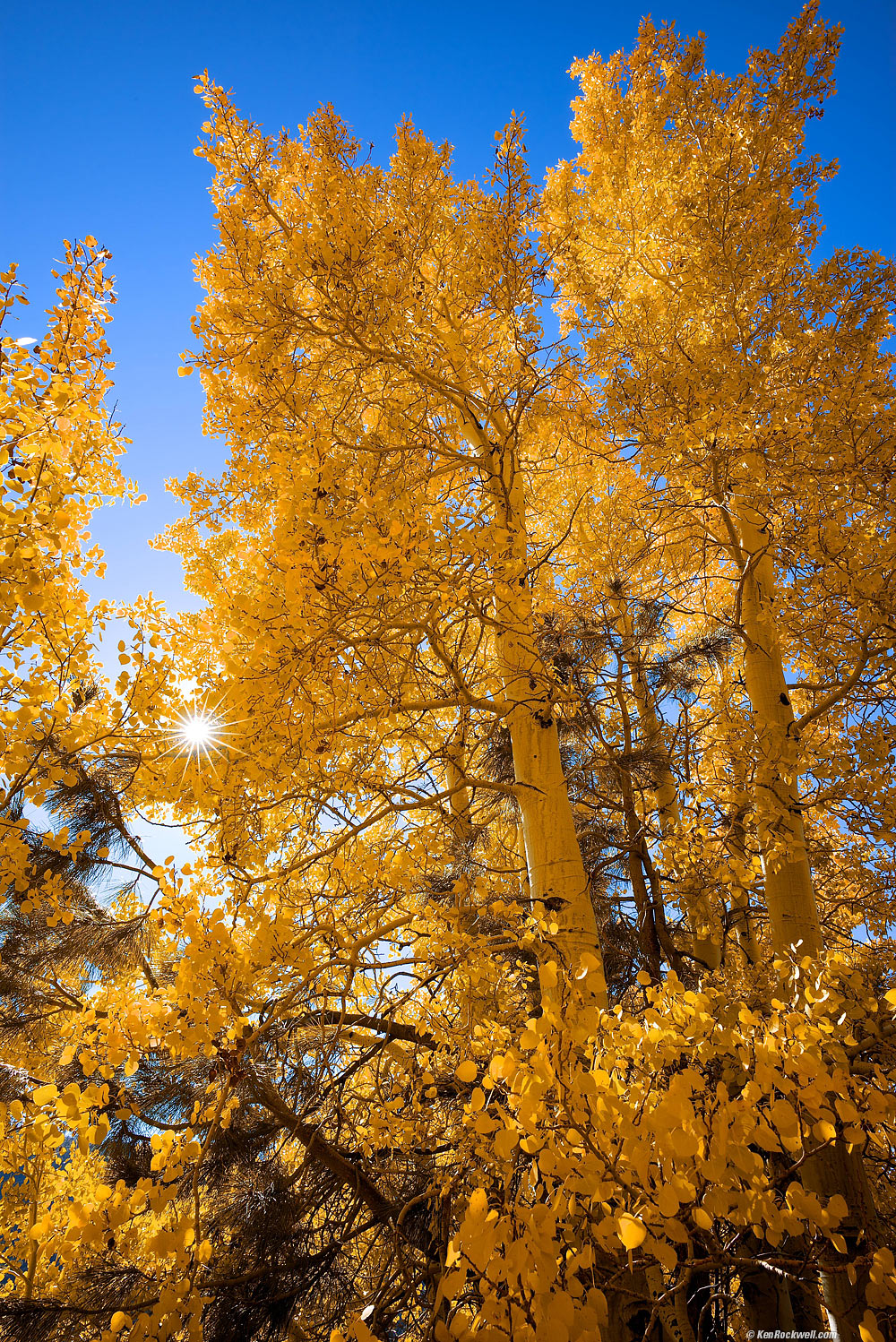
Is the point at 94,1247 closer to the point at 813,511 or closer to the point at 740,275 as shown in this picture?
the point at 813,511

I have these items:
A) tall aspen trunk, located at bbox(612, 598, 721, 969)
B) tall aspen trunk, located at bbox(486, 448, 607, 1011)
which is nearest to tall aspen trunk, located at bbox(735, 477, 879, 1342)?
tall aspen trunk, located at bbox(612, 598, 721, 969)

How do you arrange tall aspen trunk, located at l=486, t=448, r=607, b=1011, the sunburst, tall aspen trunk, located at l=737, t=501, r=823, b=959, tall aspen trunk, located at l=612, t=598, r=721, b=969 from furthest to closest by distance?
tall aspen trunk, located at l=612, t=598, r=721, b=969 < tall aspen trunk, located at l=737, t=501, r=823, b=959 < tall aspen trunk, located at l=486, t=448, r=607, b=1011 < the sunburst

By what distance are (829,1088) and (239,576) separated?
4091 mm

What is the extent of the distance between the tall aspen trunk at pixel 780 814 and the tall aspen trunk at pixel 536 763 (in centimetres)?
97

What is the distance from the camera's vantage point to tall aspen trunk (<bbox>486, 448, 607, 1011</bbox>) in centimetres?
282

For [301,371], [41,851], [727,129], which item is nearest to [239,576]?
[301,371]

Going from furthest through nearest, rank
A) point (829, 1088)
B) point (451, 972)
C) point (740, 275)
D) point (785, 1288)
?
point (740, 275), point (451, 972), point (785, 1288), point (829, 1088)

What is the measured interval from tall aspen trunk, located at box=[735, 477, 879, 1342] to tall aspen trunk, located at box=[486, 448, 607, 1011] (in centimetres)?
97

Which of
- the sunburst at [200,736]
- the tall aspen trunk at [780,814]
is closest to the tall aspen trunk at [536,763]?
the tall aspen trunk at [780,814]

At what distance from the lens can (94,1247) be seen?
133 centimetres

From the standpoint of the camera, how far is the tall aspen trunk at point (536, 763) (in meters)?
2.82

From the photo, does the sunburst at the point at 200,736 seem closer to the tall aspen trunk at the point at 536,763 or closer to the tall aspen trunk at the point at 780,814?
the tall aspen trunk at the point at 536,763

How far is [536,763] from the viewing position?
134 inches

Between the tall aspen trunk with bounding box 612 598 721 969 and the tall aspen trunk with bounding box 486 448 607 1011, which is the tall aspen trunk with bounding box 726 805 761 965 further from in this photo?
the tall aspen trunk with bounding box 486 448 607 1011
